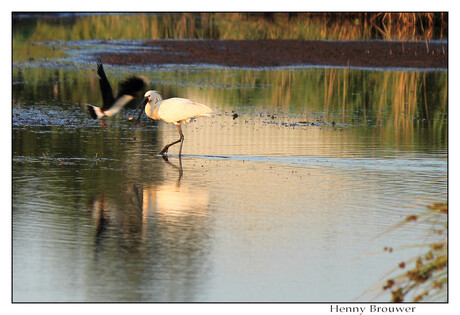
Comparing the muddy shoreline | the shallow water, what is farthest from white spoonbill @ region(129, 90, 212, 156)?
the muddy shoreline

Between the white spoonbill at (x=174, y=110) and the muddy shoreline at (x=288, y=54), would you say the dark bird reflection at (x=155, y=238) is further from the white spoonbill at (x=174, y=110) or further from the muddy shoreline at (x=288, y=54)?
the muddy shoreline at (x=288, y=54)

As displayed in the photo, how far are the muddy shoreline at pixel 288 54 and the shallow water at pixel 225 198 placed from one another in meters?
8.60

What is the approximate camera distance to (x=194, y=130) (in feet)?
52.3

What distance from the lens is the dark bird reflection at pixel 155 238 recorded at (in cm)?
717

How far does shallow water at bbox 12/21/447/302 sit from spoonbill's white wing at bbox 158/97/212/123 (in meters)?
0.58

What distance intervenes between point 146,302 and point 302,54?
2453cm

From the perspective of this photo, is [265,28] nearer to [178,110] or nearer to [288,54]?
[288,54]

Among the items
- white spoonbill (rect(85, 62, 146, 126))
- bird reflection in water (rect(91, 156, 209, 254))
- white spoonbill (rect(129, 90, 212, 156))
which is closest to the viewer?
bird reflection in water (rect(91, 156, 209, 254))

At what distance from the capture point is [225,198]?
1030 centimetres

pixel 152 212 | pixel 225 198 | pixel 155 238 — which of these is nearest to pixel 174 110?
pixel 225 198

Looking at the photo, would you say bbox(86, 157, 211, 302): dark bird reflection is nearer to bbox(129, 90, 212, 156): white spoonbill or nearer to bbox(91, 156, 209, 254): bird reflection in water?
bbox(91, 156, 209, 254): bird reflection in water

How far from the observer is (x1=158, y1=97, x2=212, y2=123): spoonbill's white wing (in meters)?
13.4

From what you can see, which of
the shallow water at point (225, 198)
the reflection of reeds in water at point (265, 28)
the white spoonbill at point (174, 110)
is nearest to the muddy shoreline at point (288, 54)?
the reflection of reeds in water at point (265, 28)

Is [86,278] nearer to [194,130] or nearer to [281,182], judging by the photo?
[281,182]
